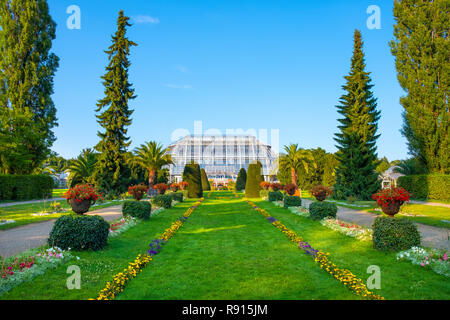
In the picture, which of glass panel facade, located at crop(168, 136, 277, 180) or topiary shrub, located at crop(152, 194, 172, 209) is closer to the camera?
topiary shrub, located at crop(152, 194, 172, 209)

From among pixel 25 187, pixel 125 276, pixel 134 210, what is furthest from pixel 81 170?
pixel 125 276

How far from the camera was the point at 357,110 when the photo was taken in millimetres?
28531

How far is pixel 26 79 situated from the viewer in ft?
96.1

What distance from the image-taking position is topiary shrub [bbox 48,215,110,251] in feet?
25.0

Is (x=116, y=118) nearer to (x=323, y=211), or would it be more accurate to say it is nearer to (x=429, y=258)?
(x=323, y=211)

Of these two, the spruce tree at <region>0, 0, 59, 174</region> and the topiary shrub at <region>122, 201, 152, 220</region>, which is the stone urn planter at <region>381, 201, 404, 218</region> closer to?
the topiary shrub at <region>122, 201, 152, 220</region>

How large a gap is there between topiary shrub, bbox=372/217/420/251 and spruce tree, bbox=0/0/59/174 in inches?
1189

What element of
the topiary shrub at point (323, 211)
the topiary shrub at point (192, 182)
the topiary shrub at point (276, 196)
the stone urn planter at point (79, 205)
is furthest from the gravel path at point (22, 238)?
the topiary shrub at point (192, 182)

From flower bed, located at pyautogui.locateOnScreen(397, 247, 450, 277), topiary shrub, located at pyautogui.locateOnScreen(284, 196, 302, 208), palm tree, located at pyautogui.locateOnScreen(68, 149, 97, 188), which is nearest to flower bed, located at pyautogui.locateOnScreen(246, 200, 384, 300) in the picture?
flower bed, located at pyautogui.locateOnScreen(397, 247, 450, 277)

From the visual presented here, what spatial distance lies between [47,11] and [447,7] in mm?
41876

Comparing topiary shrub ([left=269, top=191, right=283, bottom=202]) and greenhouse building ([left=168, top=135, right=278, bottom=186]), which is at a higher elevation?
greenhouse building ([left=168, top=135, right=278, bottom=186])
